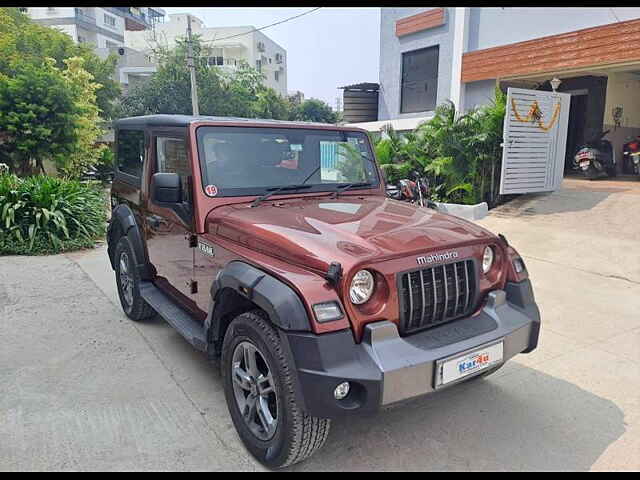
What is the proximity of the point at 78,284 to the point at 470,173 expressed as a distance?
24.9 ft

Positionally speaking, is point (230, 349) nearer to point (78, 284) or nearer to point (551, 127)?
point (78, 284)

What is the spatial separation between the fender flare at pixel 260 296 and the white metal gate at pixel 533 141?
8.06 m

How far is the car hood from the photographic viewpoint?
2428 mm

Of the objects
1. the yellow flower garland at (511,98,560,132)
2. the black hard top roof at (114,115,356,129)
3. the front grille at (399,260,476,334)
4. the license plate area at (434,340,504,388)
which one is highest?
the yellow flower garland at (511,98,560,132)

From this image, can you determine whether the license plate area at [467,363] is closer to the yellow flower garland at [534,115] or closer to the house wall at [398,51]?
the yellow flower garland at [534,115]

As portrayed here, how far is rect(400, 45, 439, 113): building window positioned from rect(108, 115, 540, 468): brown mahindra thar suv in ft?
42.1

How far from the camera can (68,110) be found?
1078 cm

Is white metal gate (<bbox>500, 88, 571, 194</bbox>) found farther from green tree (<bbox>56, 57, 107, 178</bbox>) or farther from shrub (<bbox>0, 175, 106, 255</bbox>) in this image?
green tree (<bbox>56, 57, 107, 178</bbox>)

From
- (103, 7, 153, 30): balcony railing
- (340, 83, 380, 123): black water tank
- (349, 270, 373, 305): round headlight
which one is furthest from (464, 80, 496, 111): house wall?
(103, 7, 153, 30): balcony railing

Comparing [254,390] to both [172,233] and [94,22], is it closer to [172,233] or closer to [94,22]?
[172,233]

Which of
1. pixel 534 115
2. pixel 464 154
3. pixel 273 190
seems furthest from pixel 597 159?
pixel 273 190

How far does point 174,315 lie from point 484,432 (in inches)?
89.7

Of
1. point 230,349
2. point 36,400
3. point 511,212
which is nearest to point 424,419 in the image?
point 230,349

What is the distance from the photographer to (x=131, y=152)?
4.50m
